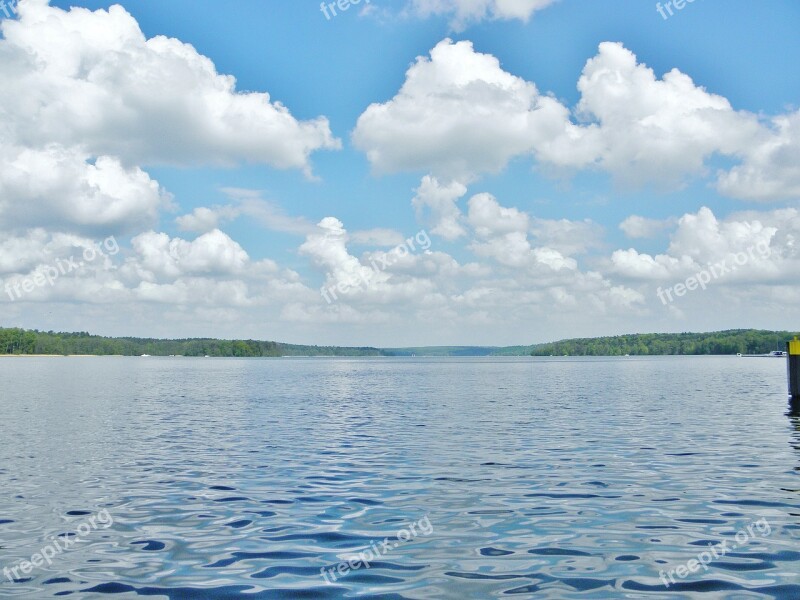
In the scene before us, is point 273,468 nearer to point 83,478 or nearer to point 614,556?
point 83,478

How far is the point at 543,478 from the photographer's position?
83.8 ft

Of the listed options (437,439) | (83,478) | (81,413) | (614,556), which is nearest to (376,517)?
(614,556)
